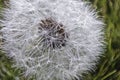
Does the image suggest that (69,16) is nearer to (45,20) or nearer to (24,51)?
(45,20)

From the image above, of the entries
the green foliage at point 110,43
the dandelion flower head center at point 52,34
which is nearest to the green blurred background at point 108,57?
the green foliage at point 110,43

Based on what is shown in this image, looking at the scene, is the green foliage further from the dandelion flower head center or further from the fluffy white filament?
the dandelion flower head center

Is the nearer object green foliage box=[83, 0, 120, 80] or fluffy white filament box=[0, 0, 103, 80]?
fluffy white filament box=[0, 0, 103, 80]

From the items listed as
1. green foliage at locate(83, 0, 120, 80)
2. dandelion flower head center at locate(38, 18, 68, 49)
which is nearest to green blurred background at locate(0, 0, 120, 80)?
green foliage at locate(83, 0, 120, 80)

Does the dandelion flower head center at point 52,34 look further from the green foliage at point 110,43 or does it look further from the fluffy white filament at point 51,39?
the green foliage at point 110,43

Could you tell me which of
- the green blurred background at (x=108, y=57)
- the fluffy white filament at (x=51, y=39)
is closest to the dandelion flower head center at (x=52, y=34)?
the fluffy white filament at (x=51, y=39)

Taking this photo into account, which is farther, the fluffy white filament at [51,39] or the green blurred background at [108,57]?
the green blurred background at [108,57]
